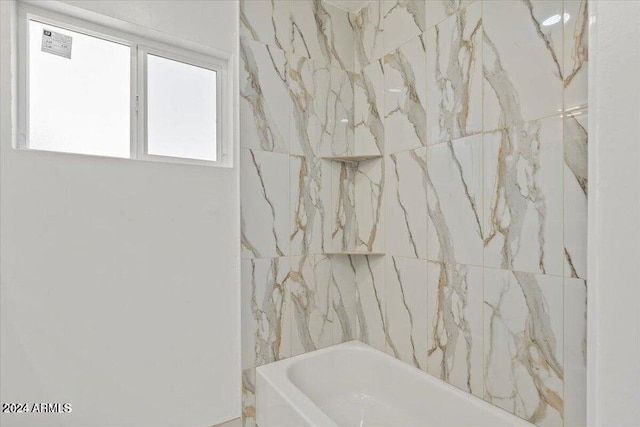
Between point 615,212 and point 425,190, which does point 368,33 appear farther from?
point 615,212

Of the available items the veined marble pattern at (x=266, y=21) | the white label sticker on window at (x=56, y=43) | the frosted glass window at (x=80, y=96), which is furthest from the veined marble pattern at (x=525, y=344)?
the white label sticker on window at (x=56, y=43)

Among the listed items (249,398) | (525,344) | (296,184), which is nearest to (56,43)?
(296,184)

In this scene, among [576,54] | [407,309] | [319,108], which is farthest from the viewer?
[319,108]

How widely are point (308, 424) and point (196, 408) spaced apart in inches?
24.7

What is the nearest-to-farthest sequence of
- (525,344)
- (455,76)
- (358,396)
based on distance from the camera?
1. (525,344)
2. (455,76)
3. (358,396)

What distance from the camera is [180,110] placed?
165 centimetres

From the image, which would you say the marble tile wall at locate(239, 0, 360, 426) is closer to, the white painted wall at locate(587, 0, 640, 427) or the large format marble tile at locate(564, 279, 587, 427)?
the large format marble tile at locate(564, 279, 587, 427)

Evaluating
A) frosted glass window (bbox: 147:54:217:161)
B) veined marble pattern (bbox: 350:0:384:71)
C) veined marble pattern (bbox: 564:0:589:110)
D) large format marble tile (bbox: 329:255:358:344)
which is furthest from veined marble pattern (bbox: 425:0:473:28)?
large format marble tile (bbox: 329:255:358:344)

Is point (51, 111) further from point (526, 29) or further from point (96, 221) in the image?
point (526, 29)

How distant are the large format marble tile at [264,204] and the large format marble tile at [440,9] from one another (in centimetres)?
103

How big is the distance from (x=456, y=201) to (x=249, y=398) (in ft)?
4.81

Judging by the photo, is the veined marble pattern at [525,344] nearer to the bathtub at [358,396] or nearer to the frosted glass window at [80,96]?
the bathtub at [358,396]

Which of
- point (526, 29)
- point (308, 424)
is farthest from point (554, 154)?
point (308, 424)

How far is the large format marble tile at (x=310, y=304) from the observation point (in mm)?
1851
